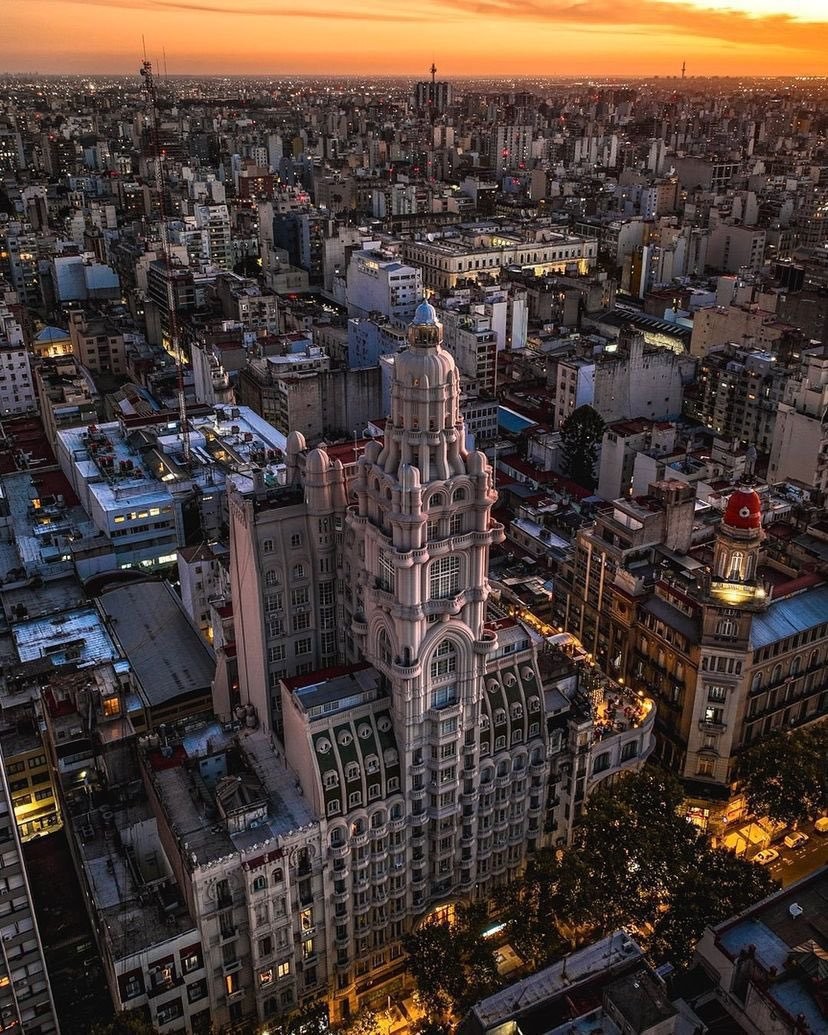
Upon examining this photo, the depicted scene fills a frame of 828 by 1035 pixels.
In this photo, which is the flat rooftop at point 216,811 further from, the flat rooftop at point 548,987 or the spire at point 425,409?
the spire at point 425,409

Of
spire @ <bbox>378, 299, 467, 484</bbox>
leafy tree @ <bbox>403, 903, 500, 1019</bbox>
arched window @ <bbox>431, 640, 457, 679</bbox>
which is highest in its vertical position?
spire @ <bbox>378, 299, 467, 484</bbox>

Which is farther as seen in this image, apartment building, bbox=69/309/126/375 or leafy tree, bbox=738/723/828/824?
apartment building, bbox=69/309/126/375

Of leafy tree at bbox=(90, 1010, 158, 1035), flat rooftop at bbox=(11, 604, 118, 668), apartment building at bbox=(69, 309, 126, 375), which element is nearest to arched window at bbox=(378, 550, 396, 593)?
leafy tree at bbox=(90, 1010, 158, 1035)

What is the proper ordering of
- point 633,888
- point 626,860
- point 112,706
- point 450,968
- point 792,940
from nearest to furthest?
point 792,940 → point 450,968 → point 633,888 → point 626,860 → point 112,706

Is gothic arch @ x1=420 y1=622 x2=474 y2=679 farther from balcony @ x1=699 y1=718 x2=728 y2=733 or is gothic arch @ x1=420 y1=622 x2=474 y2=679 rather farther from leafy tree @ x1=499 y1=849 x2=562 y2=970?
balcony @ x1=699 y1=718 x2=728 y2=733

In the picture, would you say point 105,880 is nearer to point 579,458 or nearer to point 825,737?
point 825,737

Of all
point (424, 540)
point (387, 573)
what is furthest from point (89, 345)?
point (424, 540)

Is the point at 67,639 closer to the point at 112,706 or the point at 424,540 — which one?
the point at 112,706
